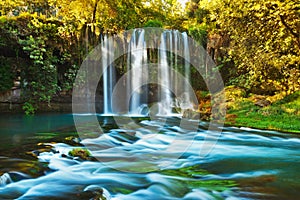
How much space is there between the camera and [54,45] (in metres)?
10.5

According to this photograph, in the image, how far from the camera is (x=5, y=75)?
10.1 meters

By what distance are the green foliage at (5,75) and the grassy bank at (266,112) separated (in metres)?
8.30

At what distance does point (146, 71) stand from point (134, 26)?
2.55 meters

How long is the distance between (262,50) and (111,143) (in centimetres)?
588

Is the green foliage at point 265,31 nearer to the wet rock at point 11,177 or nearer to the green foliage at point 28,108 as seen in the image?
the wet rock at point 11,177

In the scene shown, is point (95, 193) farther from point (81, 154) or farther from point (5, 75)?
point (5, 75)

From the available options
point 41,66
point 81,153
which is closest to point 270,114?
point 81,153

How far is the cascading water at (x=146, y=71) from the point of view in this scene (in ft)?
38.6

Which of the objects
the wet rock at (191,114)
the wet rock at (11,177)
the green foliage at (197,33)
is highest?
the green foliage at (197,33)

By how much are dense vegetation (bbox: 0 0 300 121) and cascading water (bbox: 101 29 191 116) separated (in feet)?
3.31

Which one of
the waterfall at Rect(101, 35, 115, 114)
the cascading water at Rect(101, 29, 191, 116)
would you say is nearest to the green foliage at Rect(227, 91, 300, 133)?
the cascading water at Rect(101, 29, 191, 116)

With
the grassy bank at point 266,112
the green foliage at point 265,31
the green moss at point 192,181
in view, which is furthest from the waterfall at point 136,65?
the green moss at point 192,181

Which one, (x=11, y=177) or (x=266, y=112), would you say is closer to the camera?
(x=11, y=177)

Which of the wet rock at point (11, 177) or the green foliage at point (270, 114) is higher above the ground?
the green foliage at point (270, 114)
